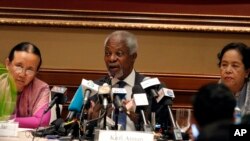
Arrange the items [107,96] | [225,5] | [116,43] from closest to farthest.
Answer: [107,96]
[116,43]
[225,5]

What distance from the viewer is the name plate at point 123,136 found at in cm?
171

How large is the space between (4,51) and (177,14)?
1.60 m

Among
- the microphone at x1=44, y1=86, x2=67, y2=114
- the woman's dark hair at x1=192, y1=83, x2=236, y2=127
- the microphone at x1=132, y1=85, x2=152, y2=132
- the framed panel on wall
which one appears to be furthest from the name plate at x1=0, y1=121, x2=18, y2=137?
the framed panel on wall

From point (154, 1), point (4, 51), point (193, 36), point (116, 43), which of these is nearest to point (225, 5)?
point (193, 36)

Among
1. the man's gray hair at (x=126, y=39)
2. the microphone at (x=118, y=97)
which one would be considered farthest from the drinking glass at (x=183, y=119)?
the man's gray hair at (x=126, y=39)

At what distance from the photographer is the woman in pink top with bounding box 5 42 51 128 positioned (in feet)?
9.05

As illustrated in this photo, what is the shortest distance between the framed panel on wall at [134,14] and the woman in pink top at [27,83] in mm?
715

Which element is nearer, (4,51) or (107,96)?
(107,96)

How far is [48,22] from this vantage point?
3.52m

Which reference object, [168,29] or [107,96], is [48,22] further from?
[107,96]

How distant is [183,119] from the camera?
1.86 meters

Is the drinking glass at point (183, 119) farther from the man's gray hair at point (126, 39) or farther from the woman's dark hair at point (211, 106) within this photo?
the woman's dark hair at point (211, 106)

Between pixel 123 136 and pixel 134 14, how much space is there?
1.93 meters

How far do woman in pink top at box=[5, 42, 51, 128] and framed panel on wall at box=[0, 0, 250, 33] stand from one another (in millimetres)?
715
